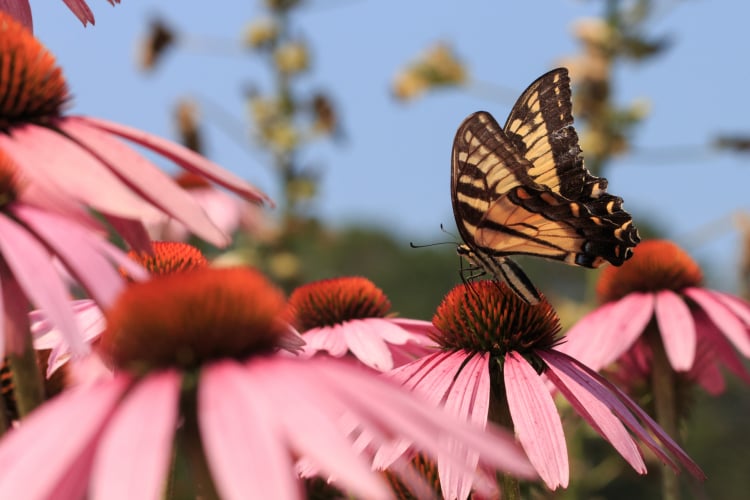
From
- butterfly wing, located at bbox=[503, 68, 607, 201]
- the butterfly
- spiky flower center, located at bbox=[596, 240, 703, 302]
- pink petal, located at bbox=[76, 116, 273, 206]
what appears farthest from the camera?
spiky flower center, located at bbox=[596, 240, 703, 302]

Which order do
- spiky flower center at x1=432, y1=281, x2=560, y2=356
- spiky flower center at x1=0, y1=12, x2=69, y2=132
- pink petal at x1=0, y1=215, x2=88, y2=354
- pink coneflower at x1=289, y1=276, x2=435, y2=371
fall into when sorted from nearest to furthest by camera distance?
pink petal at x1=0, y1=215, x2=88, y2=354
spiky flower center at x1=0, y1=12, x2=69, y2=132
spiky flower center at x1=432, y1=281, x2=560, y2=356
pink coneflower at x1=289, y1=276, x2=435, y2=371

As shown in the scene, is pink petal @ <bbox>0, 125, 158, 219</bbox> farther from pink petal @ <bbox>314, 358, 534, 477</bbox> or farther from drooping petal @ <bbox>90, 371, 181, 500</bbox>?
pink petal @ <bbox>314, 358, 534, 477</bbox>

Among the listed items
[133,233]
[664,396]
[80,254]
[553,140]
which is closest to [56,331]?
[133,233]

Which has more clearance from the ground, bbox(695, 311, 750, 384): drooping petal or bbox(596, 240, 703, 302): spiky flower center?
bbox(596, 240, 703, 302): spiky flower center

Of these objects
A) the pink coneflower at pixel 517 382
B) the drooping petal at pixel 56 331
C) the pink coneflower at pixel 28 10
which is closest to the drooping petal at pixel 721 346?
the pink coneflower at pixel 517 382

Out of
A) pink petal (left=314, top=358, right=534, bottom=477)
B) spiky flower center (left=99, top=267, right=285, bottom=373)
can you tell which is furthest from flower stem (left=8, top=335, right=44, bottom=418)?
pink petal (left=314, top=358, right=534, bottom=477)

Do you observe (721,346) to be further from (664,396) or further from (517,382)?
(517,382)

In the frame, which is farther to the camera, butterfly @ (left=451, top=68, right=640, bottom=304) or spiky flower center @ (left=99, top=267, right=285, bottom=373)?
butterfly @ (left=451, top=68, right=640, bottom=304)
